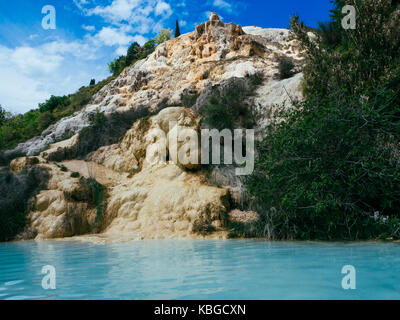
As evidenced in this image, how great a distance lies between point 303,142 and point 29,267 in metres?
5.25

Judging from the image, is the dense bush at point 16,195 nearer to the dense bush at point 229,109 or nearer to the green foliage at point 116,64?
the dense bush at point 229,109

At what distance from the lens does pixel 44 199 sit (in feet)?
35.4

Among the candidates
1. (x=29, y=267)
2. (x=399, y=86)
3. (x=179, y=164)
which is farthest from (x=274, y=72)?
(x=29, y=267)

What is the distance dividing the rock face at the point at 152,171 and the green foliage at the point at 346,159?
1630mm

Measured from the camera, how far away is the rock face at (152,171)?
954cm

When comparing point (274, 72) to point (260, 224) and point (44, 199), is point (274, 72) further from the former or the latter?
point (44, 199)

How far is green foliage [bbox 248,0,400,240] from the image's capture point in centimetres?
601

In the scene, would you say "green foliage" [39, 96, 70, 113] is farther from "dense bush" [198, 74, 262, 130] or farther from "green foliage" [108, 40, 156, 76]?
"dense bush" [198, 74, 262, 130]

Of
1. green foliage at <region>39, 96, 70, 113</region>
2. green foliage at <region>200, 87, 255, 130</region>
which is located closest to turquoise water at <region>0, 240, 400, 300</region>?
green foliage at <region>200, 87, 255, 130</region>
